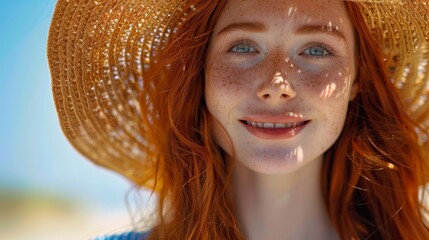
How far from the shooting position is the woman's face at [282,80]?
1.55 meters

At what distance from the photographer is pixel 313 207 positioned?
175cm

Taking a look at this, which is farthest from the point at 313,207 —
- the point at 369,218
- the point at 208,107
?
the point at 208,107

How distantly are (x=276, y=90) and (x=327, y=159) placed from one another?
402mm

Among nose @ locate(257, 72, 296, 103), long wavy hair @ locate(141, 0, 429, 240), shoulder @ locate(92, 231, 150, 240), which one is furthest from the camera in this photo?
shoulder @ locate(92, 231, 150, 240)

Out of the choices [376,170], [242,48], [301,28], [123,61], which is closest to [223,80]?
[242,48]

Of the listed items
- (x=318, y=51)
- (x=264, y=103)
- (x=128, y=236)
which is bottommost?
(x=128, y=236)

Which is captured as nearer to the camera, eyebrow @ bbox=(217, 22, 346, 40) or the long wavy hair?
eyebrow @ bbox=(217, 22, 346, 40)

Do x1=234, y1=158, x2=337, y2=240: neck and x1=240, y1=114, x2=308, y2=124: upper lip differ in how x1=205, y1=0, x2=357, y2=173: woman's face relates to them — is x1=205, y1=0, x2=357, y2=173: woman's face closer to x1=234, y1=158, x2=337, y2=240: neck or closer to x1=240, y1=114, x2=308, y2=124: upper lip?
x1=240, y1=114, x2=308, y2=124: upper lip

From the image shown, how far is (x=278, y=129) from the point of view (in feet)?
5.12

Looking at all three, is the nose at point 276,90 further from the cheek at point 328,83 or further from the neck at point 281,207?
the neck at point 281,207

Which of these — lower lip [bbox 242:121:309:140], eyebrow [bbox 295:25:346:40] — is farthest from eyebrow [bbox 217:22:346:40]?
lower lip [bbox 242:121:309:140]

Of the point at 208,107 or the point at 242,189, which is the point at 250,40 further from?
the point at 242,189

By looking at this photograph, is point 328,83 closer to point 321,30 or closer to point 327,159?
point 321,30

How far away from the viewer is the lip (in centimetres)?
154
